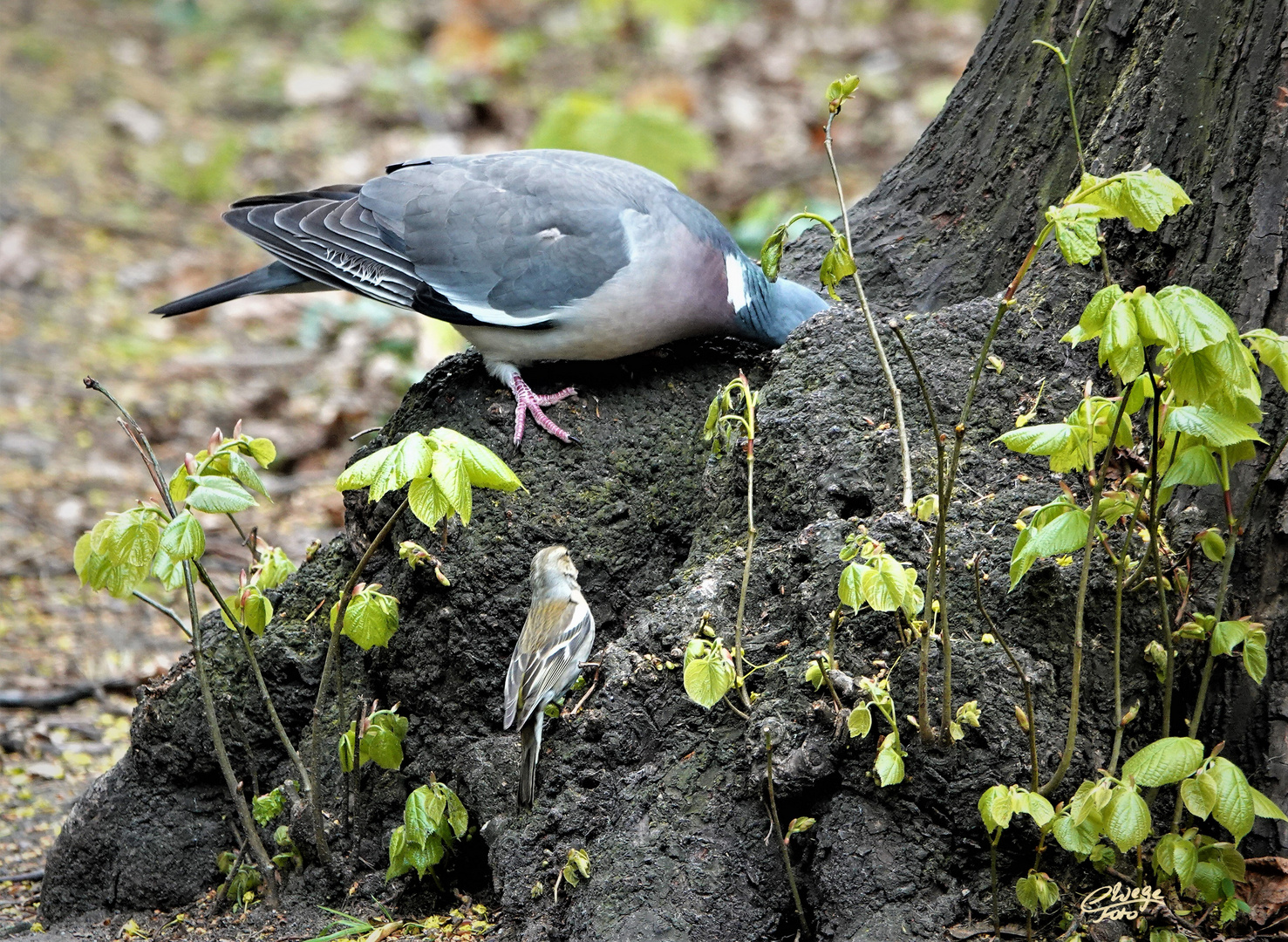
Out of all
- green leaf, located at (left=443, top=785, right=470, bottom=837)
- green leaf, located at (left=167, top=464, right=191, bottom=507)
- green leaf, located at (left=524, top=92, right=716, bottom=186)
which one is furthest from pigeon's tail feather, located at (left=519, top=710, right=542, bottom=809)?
green leaf, located at (left=524, top=92, right=716, bottom=186)

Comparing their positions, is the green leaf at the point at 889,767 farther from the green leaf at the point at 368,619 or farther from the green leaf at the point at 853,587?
the green leaf at the point at 368,619

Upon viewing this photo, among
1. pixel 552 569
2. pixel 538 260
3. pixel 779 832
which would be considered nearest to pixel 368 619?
pixel 552 569

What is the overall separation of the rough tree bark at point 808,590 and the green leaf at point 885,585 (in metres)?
0.31

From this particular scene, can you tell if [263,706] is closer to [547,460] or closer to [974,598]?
[547,460]

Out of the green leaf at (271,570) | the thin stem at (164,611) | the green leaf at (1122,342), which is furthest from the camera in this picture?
the green leaf at (271,570)

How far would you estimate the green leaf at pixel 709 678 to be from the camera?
222 centimetres

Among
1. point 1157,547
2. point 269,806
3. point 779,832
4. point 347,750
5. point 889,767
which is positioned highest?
point 1157,547

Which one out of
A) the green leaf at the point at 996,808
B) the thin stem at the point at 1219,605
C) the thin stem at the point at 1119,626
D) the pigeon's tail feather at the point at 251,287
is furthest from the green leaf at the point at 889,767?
the pigeon's tail feather at the point at 251,287

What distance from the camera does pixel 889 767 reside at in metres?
2.16

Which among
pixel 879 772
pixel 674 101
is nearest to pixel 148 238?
pixel 674 101

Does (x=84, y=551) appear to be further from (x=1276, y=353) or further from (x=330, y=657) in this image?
(x=1276, y=353)

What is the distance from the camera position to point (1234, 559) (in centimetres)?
239

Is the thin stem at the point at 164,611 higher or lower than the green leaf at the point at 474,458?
lower

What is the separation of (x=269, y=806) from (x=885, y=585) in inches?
64.6
